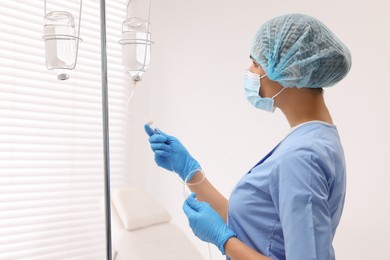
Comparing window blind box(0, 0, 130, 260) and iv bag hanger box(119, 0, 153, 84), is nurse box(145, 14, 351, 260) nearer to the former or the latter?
iv bag hanger box(119, 0, 153, 84)

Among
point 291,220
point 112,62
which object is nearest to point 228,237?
point 291,220

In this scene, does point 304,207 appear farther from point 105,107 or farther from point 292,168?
point 105,107

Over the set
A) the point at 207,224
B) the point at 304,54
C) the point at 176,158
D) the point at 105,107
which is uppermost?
the point at 304,54

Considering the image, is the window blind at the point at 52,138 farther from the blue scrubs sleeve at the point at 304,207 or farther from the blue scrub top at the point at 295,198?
the blue scrubs sleeve at the point at 304,207

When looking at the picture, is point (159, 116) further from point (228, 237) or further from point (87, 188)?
point (228, 237)

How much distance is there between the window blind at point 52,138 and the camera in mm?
2209

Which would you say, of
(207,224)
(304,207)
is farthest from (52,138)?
(304,207)

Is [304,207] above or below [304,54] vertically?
below

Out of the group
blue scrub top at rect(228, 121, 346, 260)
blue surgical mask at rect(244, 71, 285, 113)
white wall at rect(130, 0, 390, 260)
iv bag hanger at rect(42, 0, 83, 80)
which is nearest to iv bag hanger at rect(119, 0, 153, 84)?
iv bag hanger at rect(42, 0, 83, 80)

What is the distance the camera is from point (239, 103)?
2689 mm

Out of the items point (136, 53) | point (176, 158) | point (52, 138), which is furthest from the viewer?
point (52, 138)

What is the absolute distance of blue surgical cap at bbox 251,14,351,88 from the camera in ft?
3.92

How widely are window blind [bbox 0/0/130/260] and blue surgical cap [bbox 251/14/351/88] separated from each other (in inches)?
55.4

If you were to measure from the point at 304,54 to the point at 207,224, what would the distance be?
1.58 ft
